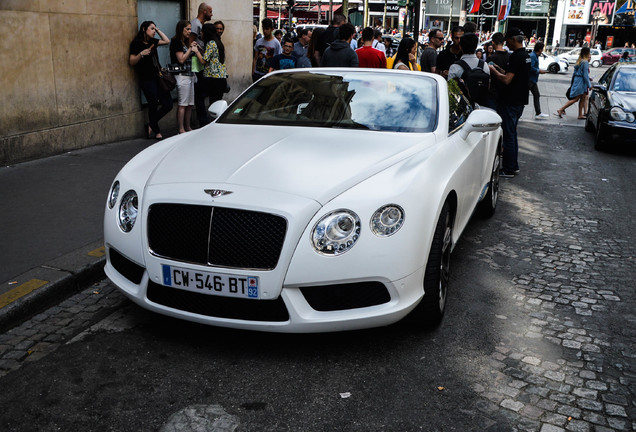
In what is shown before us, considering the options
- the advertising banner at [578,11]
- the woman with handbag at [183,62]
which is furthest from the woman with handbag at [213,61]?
the advertising banner at [578,11]

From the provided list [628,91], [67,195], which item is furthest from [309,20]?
[67,195]

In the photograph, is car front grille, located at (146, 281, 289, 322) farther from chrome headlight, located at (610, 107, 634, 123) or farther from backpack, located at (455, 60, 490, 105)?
chrome headlight, located at (610, 107, 634, 123)

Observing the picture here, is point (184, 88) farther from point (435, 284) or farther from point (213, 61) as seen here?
point (435, 284)

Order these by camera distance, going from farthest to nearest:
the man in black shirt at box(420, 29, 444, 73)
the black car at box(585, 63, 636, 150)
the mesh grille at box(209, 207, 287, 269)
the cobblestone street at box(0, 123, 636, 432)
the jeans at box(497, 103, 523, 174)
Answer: the man in black shirt at box(420, 29, 444, 73) < the black car at box(585, 63, 636, 150) < the jeans at box(497, 103, 523, 174) < the mesh grille at box(209, 207, 287, 269) < the cobblestone street at box(0, 123, 636, 432)

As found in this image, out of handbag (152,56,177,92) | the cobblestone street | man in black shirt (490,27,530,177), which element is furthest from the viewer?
handbag (152,56,177,92)

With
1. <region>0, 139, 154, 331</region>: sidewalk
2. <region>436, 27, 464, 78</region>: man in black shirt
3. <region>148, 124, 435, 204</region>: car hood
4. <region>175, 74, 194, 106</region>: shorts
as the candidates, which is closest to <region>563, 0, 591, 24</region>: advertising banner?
<region>436, 27, 464, 78</region>: man in black shirt

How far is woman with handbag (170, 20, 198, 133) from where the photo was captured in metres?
9.71

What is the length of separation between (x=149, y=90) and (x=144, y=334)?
6.38 meters

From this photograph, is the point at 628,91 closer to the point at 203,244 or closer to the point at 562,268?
the point at 562,268

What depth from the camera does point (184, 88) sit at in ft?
32.3

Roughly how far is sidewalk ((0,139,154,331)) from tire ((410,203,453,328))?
2.35 metres

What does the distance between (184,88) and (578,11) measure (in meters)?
63.9

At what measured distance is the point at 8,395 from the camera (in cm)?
309

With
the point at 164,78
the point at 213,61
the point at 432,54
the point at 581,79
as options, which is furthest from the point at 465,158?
the point at 581,79
